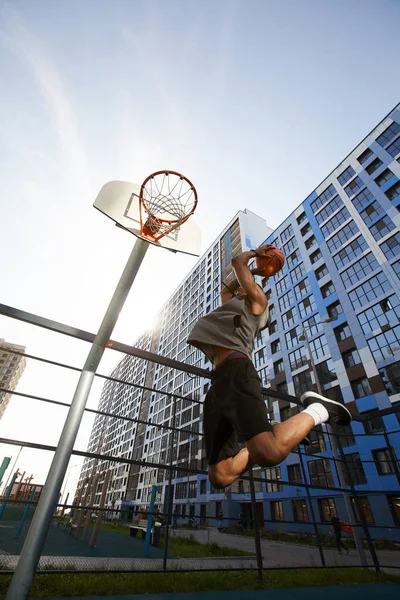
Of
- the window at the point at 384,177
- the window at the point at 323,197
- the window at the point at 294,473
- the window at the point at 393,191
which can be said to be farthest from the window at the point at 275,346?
the window at the point at 384,177

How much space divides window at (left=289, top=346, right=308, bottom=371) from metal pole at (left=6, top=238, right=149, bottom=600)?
2566cm

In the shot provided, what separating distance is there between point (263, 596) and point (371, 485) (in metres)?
20.7

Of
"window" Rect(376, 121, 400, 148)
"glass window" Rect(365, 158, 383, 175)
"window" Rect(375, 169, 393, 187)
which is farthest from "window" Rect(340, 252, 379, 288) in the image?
"window" Rect(376, 121, 400, 148)

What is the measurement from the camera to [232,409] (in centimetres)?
168

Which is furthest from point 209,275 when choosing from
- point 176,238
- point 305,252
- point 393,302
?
point 176,238

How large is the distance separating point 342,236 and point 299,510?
2286cm

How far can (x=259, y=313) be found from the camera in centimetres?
224

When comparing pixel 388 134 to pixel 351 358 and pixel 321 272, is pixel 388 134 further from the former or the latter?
pixel 351 358

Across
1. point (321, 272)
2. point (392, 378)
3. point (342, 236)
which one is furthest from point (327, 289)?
point (392, 378)

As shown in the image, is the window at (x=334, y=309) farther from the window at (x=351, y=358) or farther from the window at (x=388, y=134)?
the window at (x=388, y=134)

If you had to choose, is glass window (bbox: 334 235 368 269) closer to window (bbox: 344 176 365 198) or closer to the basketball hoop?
window (bbox: 344 176 365 198)

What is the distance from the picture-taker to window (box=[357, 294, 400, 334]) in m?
20.0

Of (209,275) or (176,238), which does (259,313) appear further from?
(209,275)

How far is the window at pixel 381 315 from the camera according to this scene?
19969 millimetres
